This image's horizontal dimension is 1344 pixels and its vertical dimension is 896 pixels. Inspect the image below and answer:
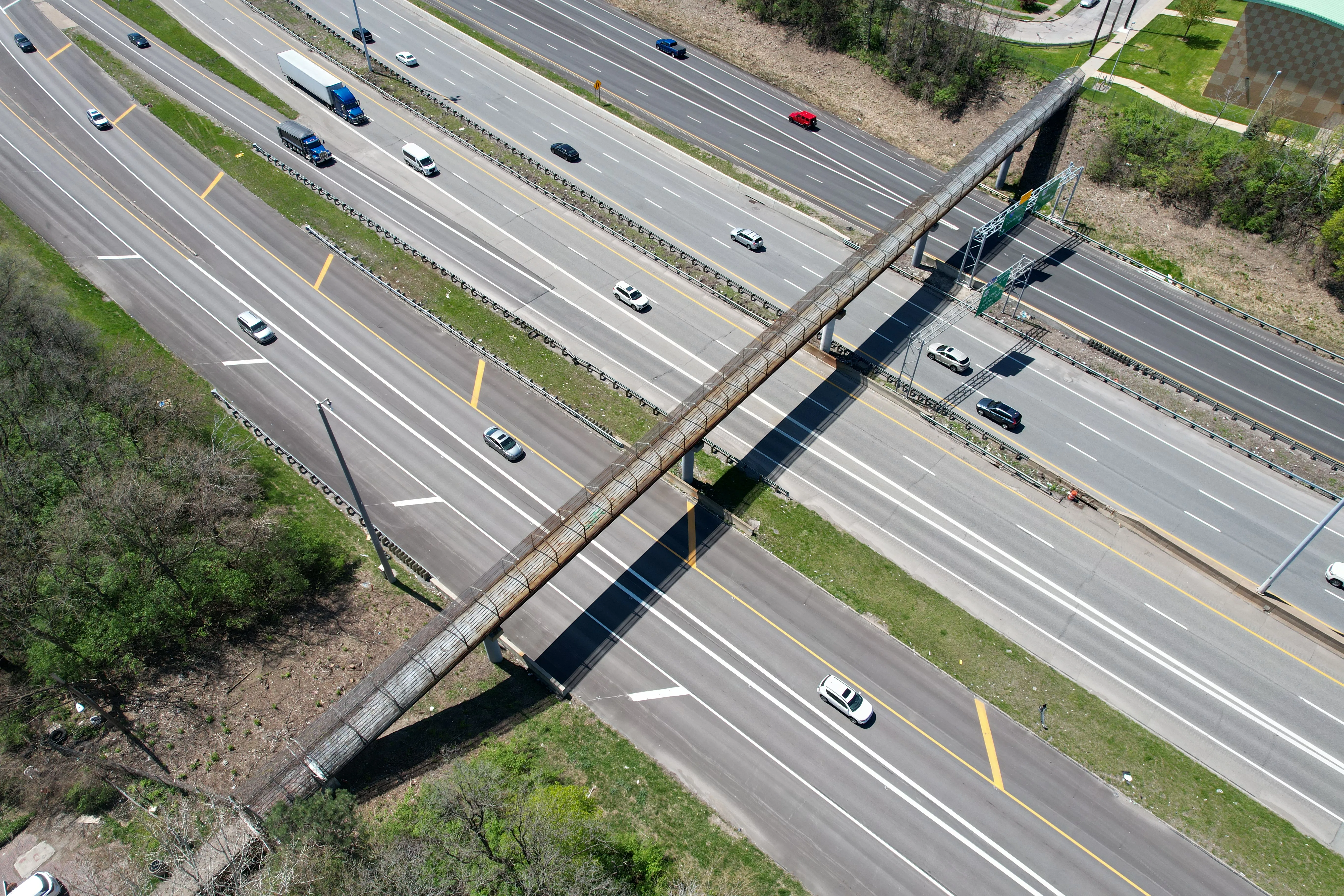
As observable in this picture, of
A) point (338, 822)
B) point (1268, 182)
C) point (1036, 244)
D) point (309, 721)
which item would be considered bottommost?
point (309, 721)

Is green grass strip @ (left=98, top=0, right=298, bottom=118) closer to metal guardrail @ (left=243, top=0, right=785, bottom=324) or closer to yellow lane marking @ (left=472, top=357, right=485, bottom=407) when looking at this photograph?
metal guardrail @ (left=243, top=0, right=785, bottom=324)

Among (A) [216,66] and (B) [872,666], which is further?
(A) [216,66]

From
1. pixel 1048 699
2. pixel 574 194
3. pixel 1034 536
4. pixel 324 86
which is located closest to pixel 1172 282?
pixel 1034 536

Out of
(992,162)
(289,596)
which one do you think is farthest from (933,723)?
(992,162)

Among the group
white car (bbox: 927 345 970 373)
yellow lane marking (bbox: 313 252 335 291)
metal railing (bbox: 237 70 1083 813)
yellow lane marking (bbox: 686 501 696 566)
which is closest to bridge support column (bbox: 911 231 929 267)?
metal railing (bbox: 237 70 1083 813)

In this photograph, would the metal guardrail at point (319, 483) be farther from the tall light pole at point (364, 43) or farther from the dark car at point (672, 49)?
the dark car at point (672, 49)

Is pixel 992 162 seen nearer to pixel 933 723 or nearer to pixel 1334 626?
pixel 1334 626

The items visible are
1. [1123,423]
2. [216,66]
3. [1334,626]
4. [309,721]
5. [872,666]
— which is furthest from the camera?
[216,66]
